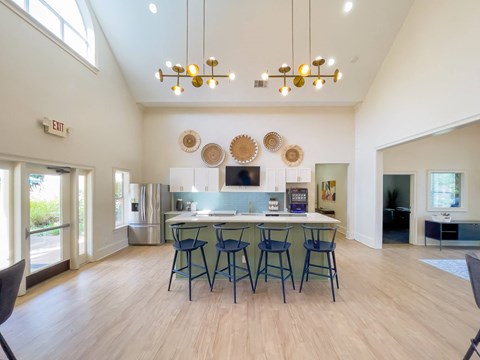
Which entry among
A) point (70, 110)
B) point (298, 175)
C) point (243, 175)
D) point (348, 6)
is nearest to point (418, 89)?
point (348, 6)

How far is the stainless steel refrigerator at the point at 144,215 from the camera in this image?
18.0 ft

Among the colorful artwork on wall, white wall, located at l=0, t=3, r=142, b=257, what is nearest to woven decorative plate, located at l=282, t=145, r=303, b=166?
the colorful artwork on wall

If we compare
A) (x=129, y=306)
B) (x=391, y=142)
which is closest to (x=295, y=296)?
(x=129, y=306)

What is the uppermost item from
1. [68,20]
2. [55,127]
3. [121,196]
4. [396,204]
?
[68,20]

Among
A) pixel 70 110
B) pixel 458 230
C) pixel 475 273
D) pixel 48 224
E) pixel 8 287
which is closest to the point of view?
pixel 8 287

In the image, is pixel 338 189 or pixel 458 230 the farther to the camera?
pixel 338 189

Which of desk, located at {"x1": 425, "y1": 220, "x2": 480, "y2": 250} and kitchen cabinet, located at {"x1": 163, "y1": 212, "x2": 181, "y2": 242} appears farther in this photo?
kitchen cabinet, located at {"x1": 163, "y1": 212, "x2": 181, "y2": 242}

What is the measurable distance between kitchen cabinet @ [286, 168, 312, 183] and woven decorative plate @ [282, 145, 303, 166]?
0.31 metres

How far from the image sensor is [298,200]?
5.80 metres

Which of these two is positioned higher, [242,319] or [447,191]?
A: [447,191]

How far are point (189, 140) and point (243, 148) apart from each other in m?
1.59

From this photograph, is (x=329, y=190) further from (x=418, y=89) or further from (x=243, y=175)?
(x=418, y=89)

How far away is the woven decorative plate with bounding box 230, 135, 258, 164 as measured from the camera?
6.05m

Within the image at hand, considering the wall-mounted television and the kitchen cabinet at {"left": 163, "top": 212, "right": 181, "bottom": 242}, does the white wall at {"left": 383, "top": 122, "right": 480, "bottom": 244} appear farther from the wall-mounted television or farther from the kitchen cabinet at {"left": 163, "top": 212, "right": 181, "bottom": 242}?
the kitchen cabinet at {"left": 163, "top": 212, "right": 181, "bottom": 242}
